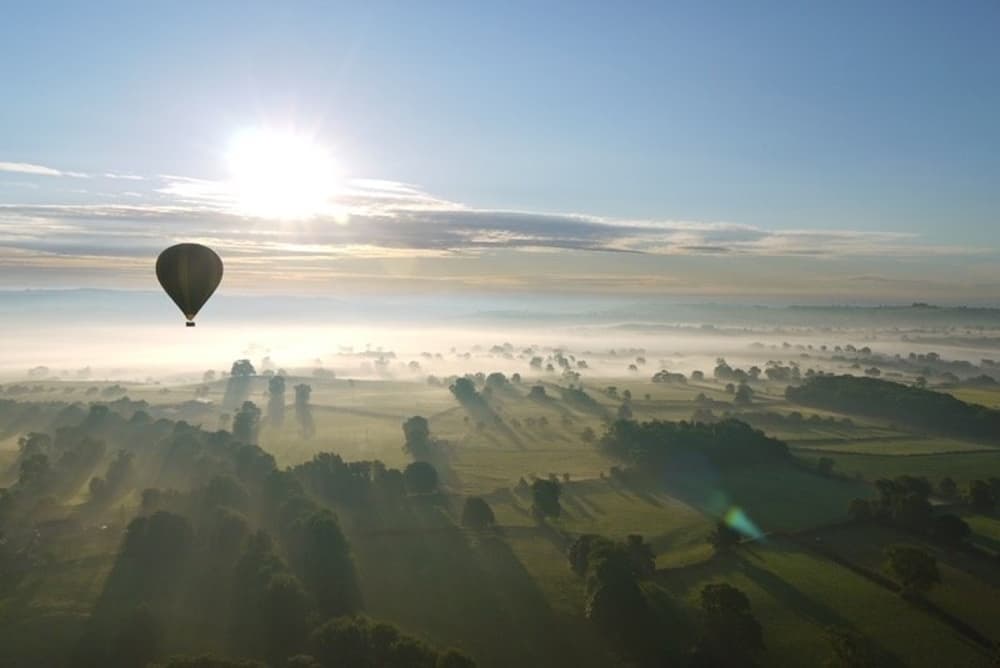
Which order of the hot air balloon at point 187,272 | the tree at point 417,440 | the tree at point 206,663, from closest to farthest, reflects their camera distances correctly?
the tree at point 206,663
the hot air balloon at point 187,272
the tree at point 417,440

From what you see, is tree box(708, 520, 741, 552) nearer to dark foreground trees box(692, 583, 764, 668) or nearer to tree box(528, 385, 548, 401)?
dark foreground trees box(692, 583, 764, 668)

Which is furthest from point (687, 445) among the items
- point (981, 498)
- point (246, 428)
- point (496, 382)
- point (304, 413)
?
point (496, 382)

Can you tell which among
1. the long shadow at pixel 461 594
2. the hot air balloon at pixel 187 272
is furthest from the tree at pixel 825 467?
the hot air balloon at pixel 187 272

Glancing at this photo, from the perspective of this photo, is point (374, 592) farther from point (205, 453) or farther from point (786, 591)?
point (205, 453)

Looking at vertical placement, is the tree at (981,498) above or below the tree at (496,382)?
above

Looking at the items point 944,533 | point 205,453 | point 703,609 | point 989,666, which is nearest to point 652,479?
point 944,533

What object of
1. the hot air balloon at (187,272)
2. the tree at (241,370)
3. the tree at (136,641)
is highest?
the hot air balloon at (187,272)

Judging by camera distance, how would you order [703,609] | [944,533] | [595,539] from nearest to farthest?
[703,609] < [595,539] < [944,533]

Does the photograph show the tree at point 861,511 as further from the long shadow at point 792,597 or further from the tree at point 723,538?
the long shadow at point 792,597

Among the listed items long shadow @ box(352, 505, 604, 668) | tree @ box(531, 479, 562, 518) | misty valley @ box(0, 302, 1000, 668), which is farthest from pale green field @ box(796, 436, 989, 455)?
long shadow @ box(352, 505, 604, 668)
